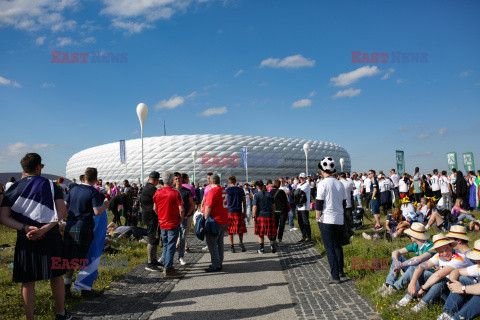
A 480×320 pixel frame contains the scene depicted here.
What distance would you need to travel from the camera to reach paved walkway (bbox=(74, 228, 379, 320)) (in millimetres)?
3852

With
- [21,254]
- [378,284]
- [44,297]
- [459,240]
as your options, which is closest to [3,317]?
[44,297]

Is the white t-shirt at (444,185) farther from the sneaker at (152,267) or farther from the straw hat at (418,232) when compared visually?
the sneaker at (152,267)

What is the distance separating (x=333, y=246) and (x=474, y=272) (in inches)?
79.3

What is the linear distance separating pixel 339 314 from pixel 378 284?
3.70ft

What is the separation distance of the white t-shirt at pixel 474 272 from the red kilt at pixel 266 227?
4726mm

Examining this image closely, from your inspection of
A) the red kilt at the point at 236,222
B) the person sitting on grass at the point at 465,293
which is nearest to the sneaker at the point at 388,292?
the person sitting on grass at the point at 465,293

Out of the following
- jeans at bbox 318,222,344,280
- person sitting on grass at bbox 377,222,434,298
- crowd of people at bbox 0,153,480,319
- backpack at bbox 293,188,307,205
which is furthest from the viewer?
backpack at bbox 293,188,307,205

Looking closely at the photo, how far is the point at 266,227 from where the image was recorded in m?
7.69

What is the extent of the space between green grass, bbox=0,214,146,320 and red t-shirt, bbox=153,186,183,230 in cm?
127

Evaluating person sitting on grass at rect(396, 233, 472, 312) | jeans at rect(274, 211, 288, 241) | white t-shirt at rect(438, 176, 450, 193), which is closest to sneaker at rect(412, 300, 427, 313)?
person sitting on grass at rect(396, 233, 472, 312)

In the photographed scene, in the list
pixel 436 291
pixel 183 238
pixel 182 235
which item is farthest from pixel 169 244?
pixel 436 291

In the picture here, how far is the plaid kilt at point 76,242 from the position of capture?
14.6 ft

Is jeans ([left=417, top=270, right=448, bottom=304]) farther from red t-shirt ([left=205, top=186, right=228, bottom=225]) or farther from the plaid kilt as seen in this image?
the plaid kilt

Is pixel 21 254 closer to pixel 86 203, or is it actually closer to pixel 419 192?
pixel 86 203
